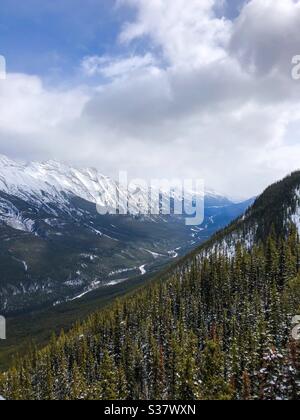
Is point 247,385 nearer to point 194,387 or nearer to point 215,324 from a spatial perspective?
point 194,387

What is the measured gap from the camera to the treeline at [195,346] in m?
81.1

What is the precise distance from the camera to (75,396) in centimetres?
9512

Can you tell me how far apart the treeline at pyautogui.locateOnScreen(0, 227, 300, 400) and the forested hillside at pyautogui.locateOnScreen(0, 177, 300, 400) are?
0.88 ft

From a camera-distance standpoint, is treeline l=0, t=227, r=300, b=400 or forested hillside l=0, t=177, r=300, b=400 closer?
forested hillside l=0, t=177, r=300, b=400

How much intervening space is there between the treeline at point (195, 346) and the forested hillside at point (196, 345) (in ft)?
0.88

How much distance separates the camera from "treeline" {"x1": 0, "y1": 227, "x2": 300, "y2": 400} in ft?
266

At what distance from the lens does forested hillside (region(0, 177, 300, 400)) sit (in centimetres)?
8094

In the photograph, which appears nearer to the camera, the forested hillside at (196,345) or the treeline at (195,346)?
the forested hillside at (196,345)

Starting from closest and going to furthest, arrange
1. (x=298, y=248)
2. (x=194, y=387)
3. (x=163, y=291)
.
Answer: (x=194, y=387), (x=298, y=248), (x=163, y=291)

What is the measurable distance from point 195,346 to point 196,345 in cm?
771

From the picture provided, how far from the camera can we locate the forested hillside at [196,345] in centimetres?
8094

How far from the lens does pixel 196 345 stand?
11988 centimetres

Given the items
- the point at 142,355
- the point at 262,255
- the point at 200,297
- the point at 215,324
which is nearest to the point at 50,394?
the point at 142,355
